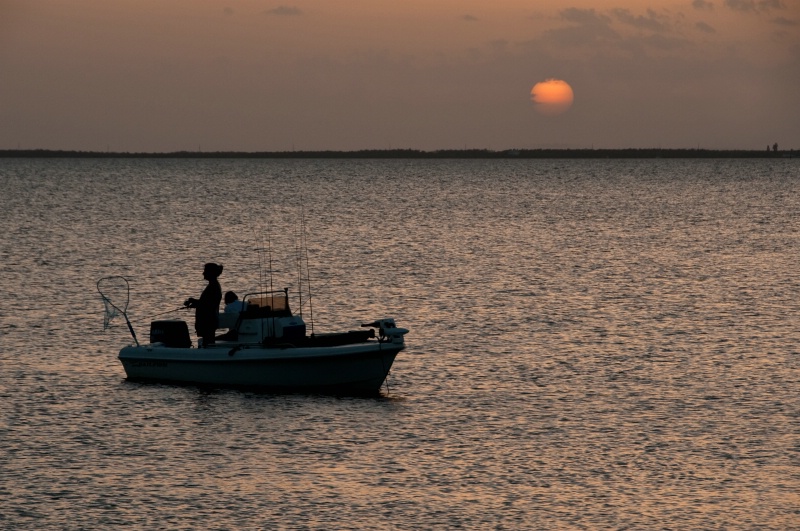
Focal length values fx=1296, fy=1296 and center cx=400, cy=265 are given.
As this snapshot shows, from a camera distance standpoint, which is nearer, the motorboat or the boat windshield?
the motorboat

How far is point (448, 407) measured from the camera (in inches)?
1029

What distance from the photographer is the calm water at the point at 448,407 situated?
19.1m

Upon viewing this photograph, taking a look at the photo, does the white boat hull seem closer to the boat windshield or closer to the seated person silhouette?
the seated person silhouette

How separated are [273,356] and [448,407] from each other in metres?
4.04

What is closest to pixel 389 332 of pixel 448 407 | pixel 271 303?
pixel 448 407

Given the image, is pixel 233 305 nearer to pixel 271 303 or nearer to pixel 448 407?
pixel 271 303

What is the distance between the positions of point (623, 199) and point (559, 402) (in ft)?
379

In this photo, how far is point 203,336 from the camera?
95.0 ft

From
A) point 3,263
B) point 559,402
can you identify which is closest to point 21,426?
point 559,402

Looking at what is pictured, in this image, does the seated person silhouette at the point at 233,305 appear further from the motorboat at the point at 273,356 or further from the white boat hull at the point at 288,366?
the white boat hull at the point at 288,366

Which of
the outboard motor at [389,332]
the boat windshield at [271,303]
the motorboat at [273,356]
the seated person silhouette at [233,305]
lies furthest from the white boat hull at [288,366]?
the boat windshield at [271,303]

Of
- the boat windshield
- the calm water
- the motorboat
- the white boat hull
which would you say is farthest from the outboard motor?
the boat windshield

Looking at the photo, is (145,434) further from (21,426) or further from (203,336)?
(203,336)

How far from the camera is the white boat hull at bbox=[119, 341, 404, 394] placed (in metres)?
27.3
